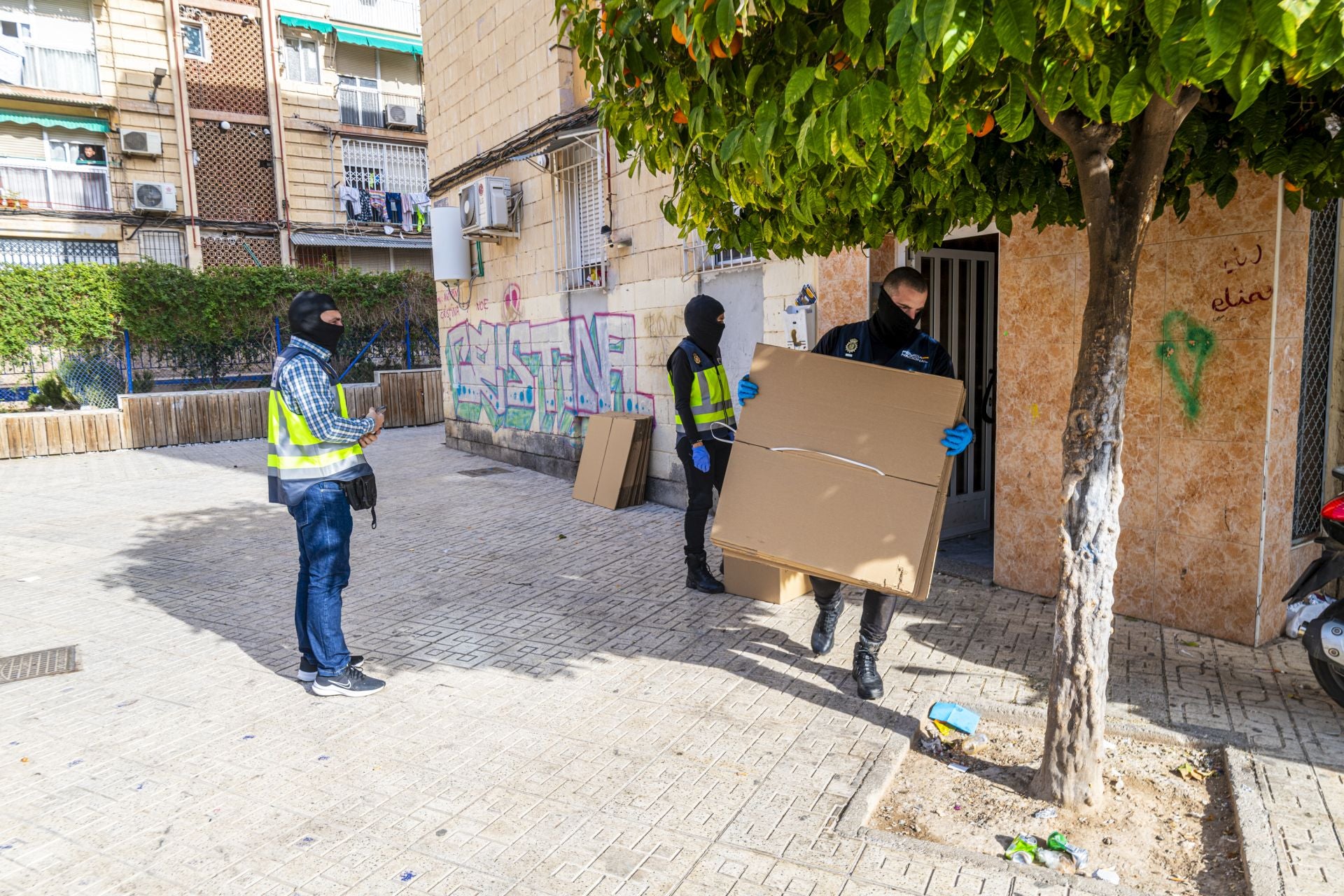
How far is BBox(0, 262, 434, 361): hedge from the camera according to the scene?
1461cm

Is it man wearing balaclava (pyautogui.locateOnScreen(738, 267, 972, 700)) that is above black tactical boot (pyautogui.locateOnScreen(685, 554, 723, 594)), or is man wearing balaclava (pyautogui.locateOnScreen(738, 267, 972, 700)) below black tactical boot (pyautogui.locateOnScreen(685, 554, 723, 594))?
above

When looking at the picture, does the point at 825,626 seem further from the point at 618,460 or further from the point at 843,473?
the point at 618,460

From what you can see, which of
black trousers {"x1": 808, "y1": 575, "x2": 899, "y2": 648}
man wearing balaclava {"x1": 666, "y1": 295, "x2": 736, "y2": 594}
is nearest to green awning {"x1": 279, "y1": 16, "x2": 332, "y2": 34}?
man wearing balaclava {"x1": 666, "y1": 295, "x2": 736, "y2": 594}

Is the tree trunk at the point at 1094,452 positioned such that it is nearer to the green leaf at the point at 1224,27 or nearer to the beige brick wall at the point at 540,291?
the green leaf at the point at 1224,27

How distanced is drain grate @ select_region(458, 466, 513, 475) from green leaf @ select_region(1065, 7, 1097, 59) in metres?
10.1

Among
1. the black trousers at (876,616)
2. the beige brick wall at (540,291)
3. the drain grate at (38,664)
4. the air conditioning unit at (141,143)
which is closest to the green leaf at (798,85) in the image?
the black trousers at (876,616)

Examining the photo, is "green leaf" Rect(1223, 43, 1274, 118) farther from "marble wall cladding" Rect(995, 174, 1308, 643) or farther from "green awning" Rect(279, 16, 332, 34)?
"green awning" Rect(279, 16, 332, 34)

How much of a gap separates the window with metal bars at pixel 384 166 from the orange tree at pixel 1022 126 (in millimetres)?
24036

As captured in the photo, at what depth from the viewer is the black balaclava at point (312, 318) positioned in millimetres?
4031

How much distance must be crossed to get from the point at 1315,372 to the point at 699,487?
361cm

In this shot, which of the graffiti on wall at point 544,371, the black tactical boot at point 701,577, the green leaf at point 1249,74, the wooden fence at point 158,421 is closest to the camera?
the green leaf at point 1249,74

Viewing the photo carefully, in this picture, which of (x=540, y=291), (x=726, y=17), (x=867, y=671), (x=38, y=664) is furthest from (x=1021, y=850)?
(x=540, y=291)

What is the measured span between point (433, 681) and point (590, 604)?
1.39m

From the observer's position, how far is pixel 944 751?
11.7 ft
